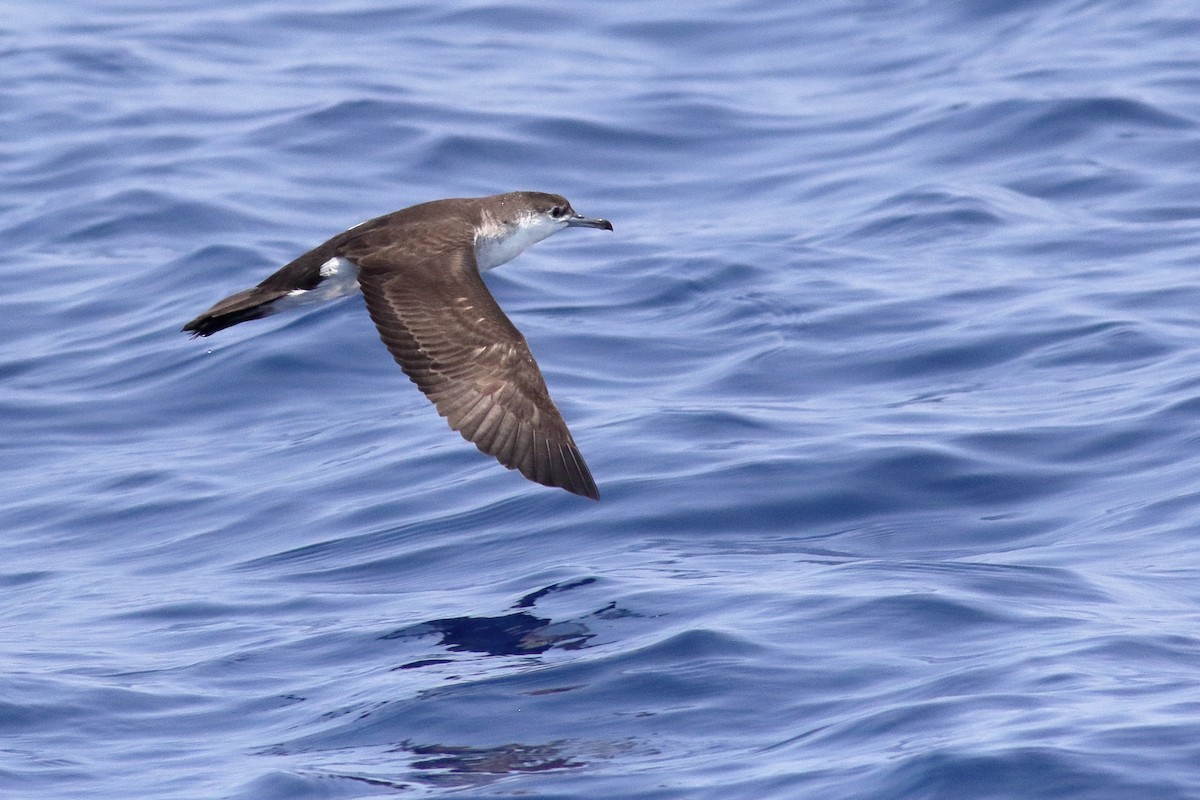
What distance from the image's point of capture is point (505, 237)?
895cm

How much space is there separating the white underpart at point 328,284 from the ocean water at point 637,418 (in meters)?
1.15

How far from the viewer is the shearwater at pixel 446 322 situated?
7.49 meters

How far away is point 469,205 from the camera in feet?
28.9

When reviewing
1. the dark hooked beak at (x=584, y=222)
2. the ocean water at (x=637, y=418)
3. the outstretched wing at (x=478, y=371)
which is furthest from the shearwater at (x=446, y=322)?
the dark hooked beak at (x=584, y=222)

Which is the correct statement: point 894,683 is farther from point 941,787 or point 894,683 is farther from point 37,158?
point 37,158

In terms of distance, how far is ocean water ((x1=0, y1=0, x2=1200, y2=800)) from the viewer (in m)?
6.45

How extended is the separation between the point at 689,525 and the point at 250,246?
515 centimetres

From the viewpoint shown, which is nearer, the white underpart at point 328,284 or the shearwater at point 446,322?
the shearwater at point 446,322

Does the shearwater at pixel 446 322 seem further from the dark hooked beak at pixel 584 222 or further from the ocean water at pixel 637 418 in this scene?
the dark hooked beak at pixel 584 222

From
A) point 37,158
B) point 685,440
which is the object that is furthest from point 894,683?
point 37,158

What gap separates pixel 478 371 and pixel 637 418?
2.16 meters

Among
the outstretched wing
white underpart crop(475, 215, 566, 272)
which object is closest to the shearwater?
the outstretched wing

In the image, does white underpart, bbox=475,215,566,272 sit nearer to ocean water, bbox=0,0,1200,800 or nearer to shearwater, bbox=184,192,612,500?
shearwater, bbox=184,192,612,500

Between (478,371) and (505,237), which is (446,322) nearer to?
(478,371)
